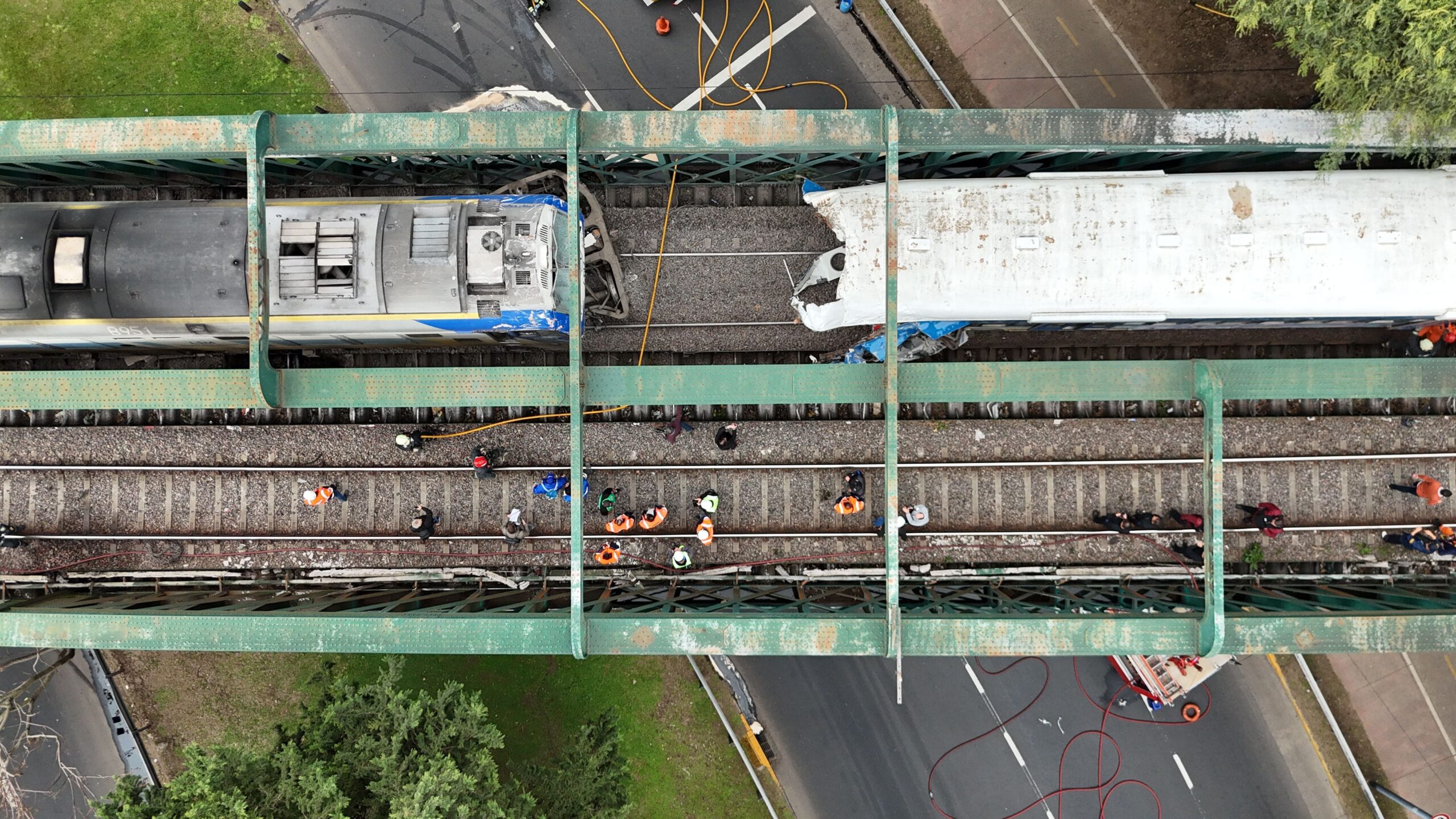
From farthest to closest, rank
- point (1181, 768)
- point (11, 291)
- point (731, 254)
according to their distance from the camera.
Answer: point (1181, 768)
point (731, 254)
point (11, 291)

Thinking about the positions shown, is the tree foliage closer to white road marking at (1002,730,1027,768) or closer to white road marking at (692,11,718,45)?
white road marking at (1002,730,1027,768)

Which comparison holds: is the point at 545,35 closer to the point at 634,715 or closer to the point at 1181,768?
the point at 634,715

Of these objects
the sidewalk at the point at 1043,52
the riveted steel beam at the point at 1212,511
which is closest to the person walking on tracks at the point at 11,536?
the riveted steel beam at the point at 1212,511

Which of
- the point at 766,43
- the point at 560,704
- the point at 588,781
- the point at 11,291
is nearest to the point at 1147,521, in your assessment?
the point at 588,781

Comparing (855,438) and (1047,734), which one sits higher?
(855,438)

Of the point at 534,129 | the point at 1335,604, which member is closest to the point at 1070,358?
the point at 1335,604

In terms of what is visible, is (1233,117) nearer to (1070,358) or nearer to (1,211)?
(1070,358)
